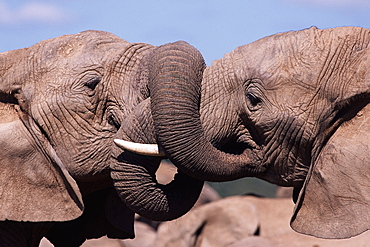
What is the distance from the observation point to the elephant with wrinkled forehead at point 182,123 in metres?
3.57

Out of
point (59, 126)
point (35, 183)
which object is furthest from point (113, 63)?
point (35, 183)

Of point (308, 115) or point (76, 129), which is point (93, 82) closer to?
point (76, 129)

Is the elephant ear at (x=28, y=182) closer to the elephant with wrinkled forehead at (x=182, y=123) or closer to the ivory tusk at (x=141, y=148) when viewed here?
the elephant with wrinkled forehead at (x=182, y=123)

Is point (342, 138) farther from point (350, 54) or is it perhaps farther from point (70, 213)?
point (70, 213)

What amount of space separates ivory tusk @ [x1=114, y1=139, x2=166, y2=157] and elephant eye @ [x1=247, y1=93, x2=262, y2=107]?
1.42 feet

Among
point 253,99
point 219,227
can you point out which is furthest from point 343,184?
point 219,227

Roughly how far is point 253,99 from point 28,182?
1209 millimetres

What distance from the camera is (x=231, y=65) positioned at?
3.77 metres

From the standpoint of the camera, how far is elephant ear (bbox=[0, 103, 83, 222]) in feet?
13.5

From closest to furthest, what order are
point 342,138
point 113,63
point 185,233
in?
point 342,138, point 113,63, point 185,233

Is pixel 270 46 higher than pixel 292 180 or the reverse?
higher

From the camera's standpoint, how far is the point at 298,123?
11.8ft

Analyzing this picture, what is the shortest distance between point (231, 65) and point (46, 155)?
100 cm

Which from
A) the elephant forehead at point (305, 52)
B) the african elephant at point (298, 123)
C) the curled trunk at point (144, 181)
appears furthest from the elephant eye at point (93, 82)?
the elephant forehead at point (305, 52)
